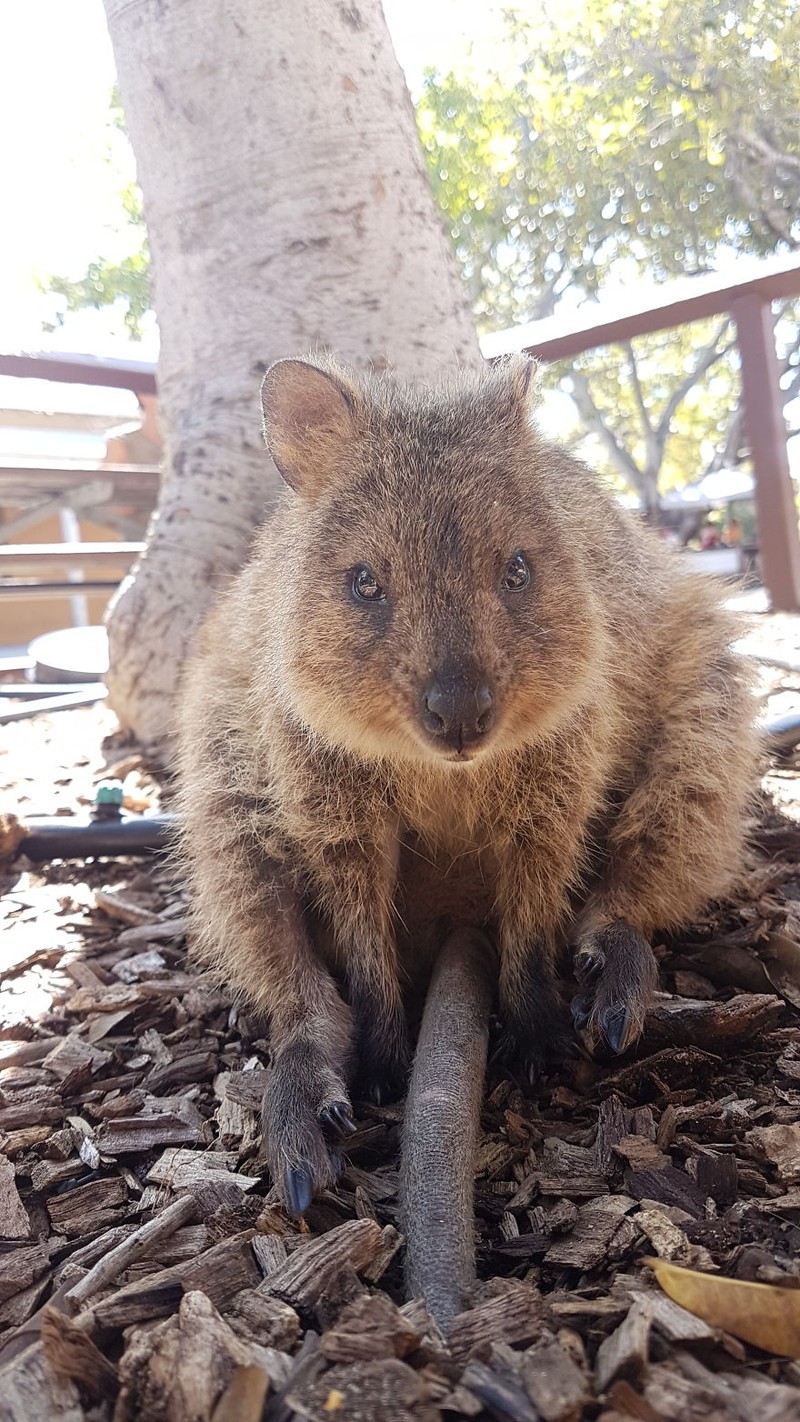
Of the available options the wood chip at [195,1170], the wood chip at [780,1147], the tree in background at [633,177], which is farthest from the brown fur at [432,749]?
the tree in background at [633,177]

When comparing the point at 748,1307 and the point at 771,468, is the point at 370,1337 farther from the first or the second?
the point at 771,468

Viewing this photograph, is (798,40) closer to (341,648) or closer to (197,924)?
(341,648)

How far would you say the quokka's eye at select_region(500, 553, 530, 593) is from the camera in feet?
7.02

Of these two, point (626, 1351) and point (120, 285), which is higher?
point (120, 285)

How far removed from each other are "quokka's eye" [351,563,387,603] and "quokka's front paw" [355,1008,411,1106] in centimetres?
95

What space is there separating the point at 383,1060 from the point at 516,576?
113 centimetres

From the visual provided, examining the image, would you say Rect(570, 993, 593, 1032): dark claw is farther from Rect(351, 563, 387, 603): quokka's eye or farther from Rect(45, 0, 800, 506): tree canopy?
Rect(45, 0, 800, 506): tree canopy

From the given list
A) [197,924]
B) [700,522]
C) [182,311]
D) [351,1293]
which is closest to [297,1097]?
[351,1293]

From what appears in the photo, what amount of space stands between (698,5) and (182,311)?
2.68 m

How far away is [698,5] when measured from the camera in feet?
14.4

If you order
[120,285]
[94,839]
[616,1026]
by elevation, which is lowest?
[616,1026]

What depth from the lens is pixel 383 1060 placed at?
2271 mm

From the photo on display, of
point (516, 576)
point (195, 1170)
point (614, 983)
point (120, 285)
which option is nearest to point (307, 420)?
point (516, 576)

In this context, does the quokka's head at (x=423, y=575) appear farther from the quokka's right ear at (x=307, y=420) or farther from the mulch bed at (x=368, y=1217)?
the mulch bed at (x=368, y=1217)
